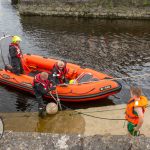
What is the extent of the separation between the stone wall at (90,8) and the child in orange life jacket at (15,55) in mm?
12668

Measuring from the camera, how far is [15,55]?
34.7ft

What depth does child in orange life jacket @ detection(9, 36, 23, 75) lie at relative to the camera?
1045 cm

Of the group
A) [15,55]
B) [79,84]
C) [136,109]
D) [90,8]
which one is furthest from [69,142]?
[90,8]

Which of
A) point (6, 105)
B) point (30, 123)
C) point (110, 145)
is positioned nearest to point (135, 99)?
point (110, 145)

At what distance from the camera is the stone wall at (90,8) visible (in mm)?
22078

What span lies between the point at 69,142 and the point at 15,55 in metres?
8.47

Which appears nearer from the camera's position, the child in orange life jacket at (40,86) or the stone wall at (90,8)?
the child in orange life jacket at (40,86)

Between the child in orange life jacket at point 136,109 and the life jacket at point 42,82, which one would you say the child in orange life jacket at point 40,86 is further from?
the child in orange life jacket at point 136,109

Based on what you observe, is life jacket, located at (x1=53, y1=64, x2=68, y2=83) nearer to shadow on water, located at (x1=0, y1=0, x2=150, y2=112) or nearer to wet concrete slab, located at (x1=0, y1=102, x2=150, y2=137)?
shadow on water, located at (x1=0, y1=0, x2=150, y2=112)

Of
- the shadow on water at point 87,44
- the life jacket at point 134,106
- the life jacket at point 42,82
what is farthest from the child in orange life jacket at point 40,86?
the life jacket at point 134,106

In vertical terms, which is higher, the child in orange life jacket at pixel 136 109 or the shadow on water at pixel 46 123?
the child in orange life jacket at pixel 136 109

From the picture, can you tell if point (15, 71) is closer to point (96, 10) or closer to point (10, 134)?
point (10, 134)

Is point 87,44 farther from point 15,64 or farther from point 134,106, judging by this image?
point 134,106

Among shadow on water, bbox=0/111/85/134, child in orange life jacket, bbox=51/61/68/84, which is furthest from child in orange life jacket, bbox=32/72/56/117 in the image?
child in orange life jacket, bbox=51/61/68/84
